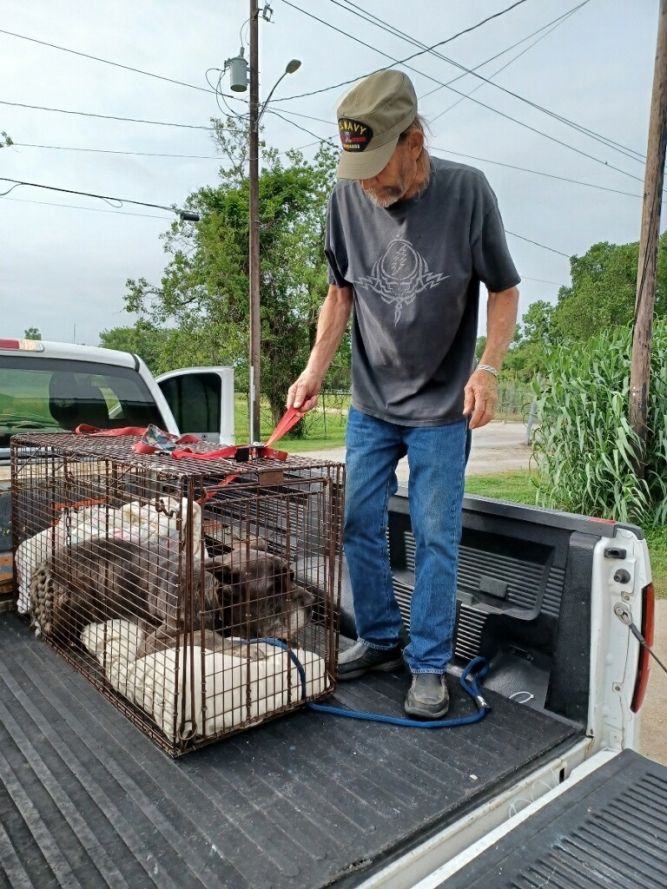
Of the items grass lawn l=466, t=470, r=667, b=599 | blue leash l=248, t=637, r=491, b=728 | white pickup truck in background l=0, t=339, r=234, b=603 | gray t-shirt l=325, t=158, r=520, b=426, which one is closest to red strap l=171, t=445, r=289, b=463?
gray t-shirt l=325, t=158, r=520, b=426

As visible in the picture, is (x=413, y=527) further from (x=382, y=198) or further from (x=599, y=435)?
(x=599, y=435)

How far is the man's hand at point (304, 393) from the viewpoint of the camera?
241cm

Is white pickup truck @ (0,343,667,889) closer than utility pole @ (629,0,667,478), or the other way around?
white pickup truck @ (0,343,667,889)

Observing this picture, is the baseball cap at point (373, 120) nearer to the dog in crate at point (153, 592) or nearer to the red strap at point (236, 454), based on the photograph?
the red strap at point (236, 454)

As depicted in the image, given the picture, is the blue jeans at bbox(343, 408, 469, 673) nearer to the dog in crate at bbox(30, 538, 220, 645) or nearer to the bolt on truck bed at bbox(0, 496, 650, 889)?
the bolt on truck bed at bbox(0, 496, 650, 889)

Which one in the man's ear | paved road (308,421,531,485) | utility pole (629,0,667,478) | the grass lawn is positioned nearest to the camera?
the man's ear

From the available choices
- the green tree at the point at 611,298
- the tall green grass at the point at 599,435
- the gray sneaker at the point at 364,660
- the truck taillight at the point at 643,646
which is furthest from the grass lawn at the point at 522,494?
the green tree at the point at 611,298

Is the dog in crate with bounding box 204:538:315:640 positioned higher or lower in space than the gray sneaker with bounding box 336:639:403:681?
higher

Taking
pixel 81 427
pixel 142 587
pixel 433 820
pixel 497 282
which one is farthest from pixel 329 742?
pixel 81 427

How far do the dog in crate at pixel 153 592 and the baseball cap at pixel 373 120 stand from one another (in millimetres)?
1300

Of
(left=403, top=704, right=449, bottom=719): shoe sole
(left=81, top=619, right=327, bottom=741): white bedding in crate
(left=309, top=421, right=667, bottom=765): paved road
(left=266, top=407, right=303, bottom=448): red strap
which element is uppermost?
(left=266, top=407, right=303, bottom=448): red strap

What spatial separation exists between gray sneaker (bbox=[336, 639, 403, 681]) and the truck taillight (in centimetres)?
83

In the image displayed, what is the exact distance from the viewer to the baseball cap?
1984 mm

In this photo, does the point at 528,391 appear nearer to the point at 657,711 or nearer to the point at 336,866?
the point at 657,711
